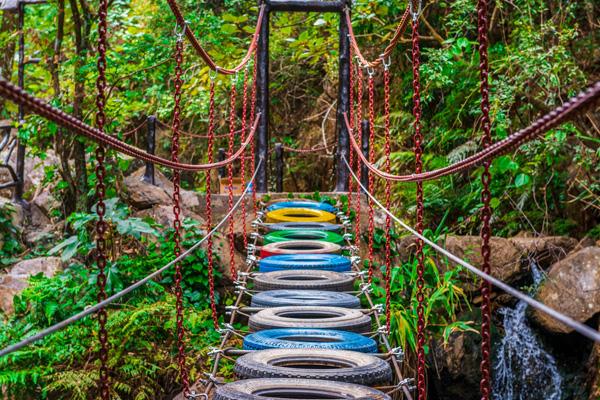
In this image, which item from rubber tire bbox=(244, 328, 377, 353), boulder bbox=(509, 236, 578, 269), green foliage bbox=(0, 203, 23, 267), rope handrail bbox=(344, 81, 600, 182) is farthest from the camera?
green foliage bbox=(0, 203, 23, 267)

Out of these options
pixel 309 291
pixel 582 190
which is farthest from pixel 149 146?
pixel 582 190

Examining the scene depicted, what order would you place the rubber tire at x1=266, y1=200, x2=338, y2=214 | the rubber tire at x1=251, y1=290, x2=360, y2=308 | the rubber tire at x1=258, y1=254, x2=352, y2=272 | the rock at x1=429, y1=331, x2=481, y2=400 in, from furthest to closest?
the rubber tire at x1=266, y1=200, x2=338, y2=214 → the rock at x1=429, y1=331, x2=481, y2=400 → the rubber tire at x1=258, y1=254, x2=352, y2=272 → the rubber tire at x1=251, y1=290, x2=360, y2=308

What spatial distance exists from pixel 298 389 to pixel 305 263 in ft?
5.68

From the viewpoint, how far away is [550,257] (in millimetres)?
5699

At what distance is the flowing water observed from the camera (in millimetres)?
5297

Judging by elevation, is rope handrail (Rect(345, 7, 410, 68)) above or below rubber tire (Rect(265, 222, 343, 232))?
above

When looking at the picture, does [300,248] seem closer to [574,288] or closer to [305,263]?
[305,263]

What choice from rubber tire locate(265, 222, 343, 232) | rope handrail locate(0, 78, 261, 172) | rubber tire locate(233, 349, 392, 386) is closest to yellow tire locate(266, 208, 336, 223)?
rubber tire locate(265, 222, 343, 232)

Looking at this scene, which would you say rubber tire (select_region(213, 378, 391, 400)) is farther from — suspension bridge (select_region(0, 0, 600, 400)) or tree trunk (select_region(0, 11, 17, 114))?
tree trunk (select_region(0, 11, 17, 114))

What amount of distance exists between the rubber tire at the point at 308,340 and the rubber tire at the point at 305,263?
3.44 feet

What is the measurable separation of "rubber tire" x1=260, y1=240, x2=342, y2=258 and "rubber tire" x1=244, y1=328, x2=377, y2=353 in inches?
56.0

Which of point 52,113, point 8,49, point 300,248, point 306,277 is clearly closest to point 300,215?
point 300,248

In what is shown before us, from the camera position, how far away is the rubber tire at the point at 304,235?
4.78 metres

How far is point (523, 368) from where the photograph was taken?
536 cm
